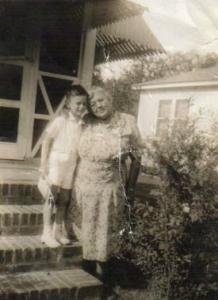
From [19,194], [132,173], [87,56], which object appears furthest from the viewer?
[87,56]

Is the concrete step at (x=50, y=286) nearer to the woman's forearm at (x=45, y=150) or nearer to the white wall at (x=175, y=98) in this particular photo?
the woman's forearm at (x=45, y=150)

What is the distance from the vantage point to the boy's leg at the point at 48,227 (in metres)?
2.96

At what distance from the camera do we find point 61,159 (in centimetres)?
290

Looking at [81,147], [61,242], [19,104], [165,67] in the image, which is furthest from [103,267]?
[165,67]

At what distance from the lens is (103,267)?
2980 mm

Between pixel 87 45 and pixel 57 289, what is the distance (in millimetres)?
3116

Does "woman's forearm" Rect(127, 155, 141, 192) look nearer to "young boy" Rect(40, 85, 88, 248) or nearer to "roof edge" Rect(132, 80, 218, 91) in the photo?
"young boy" Rect(40, 85, 88, 248)

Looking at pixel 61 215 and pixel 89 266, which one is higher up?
pixel 61 215

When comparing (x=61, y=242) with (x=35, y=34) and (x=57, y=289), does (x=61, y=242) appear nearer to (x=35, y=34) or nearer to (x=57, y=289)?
(x=57, y=289)

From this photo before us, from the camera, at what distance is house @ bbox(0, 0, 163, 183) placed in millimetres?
4430

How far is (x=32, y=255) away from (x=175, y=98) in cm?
577

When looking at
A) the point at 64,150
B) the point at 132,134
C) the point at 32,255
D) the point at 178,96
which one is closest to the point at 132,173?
the point at 132,134

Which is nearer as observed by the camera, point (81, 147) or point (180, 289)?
point (81, 147)

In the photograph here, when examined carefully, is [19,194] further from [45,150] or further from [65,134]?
[65,134]
